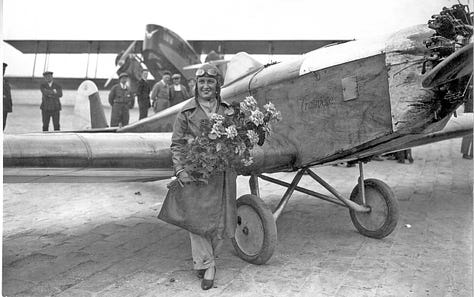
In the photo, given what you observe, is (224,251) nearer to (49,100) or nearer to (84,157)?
(84,157)

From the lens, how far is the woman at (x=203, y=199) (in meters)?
3.30

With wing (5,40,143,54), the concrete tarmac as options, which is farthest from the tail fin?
wing (5,40,143,54)

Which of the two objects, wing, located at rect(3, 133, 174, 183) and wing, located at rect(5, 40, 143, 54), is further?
wing, located at rect(5, 40, 143, 54)

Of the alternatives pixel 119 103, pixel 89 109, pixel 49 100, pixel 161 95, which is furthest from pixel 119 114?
pixel 89 109

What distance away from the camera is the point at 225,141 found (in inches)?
125

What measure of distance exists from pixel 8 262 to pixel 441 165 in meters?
8.30

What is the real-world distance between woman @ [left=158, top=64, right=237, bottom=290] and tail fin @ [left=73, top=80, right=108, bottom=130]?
523 centimetres

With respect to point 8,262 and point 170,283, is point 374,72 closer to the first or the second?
point 170,283

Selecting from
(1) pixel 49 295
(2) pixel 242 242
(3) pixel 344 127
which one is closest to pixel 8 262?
(1) pixel 49 295

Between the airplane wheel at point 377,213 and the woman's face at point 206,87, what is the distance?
7.29ft

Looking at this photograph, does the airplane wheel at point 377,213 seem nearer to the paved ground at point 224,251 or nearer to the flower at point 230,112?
the paved ground at point 224,251

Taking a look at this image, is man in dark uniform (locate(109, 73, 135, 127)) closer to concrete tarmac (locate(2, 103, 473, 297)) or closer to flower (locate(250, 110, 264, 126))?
concrete tarmac (locate(2, 103, 473, 297))

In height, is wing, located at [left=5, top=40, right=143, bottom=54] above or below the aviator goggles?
above

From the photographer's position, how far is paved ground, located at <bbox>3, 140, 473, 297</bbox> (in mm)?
3344
